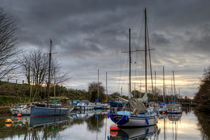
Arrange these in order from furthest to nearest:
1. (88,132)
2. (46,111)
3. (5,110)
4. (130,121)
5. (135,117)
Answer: (5,110) < (46,111) < (135,117) < (130,121) < (88,132)

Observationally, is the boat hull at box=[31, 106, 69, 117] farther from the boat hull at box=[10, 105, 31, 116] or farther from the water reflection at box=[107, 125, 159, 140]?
the water reflection at box=[107, 125, 159, 140]

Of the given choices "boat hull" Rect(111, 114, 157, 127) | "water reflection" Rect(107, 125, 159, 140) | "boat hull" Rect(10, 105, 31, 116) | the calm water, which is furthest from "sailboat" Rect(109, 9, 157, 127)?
"boat hull" Rect(10, 105, 31, 116)

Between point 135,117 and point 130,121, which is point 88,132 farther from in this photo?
point 135,117

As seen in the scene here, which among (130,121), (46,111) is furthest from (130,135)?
(46,111)

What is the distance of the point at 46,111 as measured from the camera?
33.1m

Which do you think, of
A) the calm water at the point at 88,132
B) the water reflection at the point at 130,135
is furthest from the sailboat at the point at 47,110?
the water reflection at the point at 130,135

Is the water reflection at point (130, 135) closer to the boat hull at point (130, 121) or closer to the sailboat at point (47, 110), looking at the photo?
the boat hull at point (130, 121)

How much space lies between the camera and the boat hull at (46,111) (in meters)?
31.4

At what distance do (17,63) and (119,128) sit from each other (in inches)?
473

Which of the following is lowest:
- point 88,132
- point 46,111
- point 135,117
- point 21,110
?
point 88,132

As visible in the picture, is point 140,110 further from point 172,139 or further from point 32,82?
point 32,82

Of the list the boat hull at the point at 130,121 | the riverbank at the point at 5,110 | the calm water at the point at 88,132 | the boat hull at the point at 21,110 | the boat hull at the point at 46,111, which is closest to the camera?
the calm water at the point at 88,132

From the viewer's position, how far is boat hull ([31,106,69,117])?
3142 cm

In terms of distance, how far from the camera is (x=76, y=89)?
7238 cm
